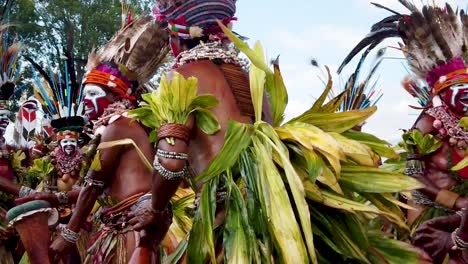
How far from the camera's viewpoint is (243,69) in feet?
12.8

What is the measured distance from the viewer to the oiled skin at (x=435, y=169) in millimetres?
6062

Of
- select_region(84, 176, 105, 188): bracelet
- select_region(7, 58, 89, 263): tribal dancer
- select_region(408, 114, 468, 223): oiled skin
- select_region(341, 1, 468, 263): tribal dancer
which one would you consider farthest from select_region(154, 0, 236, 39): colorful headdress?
select_region(7, 58, 89, 263): tribal dancer

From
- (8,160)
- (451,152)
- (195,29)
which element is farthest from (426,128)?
(8,160)

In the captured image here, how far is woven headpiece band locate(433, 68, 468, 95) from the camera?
5980mm

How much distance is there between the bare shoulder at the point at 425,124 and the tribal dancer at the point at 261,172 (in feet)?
8.90

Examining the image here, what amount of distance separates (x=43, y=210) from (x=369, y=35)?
337 cm

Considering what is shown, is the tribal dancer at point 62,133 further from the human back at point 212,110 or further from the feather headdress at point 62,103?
the human back at point 212,110

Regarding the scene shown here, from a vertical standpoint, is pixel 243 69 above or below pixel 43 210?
above

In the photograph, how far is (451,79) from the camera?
6.05 metres

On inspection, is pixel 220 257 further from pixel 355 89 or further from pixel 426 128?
pixel 355 89

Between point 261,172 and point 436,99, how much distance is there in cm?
319

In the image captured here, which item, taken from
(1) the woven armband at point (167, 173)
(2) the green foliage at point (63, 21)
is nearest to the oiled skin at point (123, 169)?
(1) the woven armband at point (167, 173)

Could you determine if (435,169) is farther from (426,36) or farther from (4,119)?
(4,119)

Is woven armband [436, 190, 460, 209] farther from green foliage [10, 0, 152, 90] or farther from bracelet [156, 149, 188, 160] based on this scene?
green foliage [10, 0, 152, 90]
